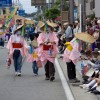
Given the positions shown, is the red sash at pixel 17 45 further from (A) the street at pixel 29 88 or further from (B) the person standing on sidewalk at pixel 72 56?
(B) the person standing on sidewalk at pixel 72 56

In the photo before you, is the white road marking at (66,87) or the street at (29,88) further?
the street at (29,88)

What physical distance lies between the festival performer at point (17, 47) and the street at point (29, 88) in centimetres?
39

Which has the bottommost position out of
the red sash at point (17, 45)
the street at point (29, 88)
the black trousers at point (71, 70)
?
the street at point (29, 88)

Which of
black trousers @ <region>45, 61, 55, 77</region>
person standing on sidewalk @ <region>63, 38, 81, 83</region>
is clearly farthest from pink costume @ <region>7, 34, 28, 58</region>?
person standing on sidewalk @ <region>63, 38, 81, 83</region>

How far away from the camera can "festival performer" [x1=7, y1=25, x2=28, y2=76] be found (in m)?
15.9

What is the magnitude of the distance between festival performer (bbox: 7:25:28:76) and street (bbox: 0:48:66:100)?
394 mm

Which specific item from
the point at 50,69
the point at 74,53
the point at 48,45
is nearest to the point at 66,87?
the point at 74,53

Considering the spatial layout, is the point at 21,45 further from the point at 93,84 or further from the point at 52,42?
the point at 93,84

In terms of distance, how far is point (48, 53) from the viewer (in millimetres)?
14414

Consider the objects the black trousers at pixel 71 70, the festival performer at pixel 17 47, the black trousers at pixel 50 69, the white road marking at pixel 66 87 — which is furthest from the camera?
the festival performer at pixel 17 47

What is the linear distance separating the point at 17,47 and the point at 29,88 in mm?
3563

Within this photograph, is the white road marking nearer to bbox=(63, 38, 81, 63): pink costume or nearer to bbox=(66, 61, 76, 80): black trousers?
bbox=(66, 61, 76, 80): black trousers

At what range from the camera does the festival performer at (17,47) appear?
52.1 feet

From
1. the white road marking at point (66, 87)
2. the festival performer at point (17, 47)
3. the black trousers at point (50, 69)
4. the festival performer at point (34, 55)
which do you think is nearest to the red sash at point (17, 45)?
the festival performer at point (17, 47)
